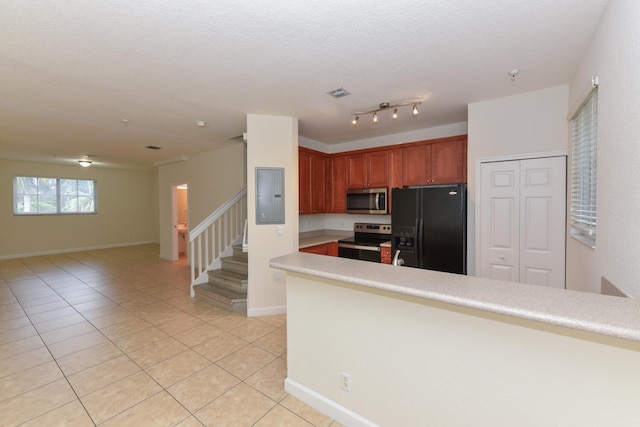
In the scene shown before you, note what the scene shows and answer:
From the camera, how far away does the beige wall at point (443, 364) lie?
1.06 meters

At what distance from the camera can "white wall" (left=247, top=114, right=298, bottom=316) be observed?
11.9 feet

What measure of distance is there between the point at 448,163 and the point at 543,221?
136 cm

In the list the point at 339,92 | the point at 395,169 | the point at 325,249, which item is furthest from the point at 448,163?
the point at 325,249

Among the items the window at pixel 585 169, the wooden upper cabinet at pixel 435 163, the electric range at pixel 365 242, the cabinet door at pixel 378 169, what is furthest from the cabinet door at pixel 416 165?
the window at pixel 585 169

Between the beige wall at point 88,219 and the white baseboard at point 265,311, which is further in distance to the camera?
the beige wall at point 88,219

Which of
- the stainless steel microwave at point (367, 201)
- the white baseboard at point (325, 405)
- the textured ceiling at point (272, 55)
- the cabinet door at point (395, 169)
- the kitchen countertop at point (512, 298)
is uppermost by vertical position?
the textured ceiling at point (272, 55)

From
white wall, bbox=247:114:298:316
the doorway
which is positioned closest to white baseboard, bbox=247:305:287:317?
white wall, bbox=247:114:298:316

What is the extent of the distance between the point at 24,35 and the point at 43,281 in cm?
528

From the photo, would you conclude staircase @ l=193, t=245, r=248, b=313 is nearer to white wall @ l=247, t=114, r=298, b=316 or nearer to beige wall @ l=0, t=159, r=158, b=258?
white wall @ l=247, t=114, r=298, b=316

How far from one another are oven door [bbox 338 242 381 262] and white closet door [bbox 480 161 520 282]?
1445 millimetres

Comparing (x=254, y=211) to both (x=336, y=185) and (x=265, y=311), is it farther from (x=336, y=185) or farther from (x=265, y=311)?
(x=336, y=185)

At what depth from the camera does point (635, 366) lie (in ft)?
3.22

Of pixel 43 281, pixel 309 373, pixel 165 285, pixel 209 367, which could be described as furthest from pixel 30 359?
pixel 43 281

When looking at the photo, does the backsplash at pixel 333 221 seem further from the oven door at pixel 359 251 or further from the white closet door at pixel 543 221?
the white closet door at pixel 543 221
